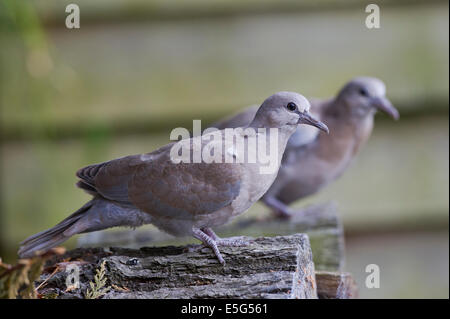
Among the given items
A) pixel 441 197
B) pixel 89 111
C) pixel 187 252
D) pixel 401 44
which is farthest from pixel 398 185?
pixel 187 252

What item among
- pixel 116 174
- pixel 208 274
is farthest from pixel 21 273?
pixel 116 174

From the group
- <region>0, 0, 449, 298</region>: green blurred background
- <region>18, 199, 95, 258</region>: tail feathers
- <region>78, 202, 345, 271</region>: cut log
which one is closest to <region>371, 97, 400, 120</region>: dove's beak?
<region>78, 202, 345, 271</region>: cut log

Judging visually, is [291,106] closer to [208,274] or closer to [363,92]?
[208,274]

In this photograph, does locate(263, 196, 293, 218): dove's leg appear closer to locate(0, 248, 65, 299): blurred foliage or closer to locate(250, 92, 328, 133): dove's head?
locate(250, 92, 328, 133): dove's head

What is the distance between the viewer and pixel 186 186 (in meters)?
1.27

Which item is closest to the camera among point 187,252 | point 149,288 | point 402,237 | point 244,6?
point 149,288

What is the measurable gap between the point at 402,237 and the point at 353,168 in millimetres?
440

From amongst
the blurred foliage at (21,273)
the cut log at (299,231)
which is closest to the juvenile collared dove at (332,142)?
the cut log at (299,231)

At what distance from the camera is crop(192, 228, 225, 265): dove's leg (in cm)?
120

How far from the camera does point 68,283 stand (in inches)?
45.8

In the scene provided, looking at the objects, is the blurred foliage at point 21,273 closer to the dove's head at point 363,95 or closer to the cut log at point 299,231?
the cut log at point 299,231

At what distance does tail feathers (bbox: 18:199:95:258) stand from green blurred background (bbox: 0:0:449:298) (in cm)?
137

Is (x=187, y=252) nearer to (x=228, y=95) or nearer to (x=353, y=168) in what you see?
(x=228, y=95)

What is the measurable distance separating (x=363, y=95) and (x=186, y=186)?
110cm
